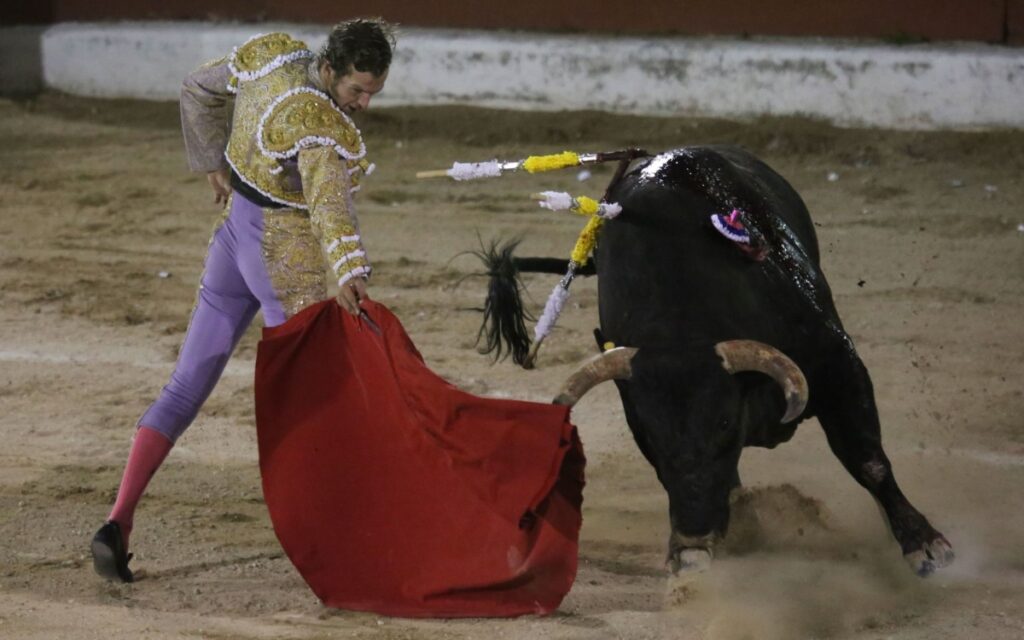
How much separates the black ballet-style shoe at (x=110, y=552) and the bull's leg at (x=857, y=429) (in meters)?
1.53

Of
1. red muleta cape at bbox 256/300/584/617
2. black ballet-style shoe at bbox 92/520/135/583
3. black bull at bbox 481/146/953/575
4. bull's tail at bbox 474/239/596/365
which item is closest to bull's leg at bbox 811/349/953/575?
black bull at bbox 481/146/953/575

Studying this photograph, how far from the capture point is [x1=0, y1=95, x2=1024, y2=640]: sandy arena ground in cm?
331

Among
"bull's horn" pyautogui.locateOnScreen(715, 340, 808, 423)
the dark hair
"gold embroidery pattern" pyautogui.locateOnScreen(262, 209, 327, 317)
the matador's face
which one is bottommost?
"bull's horn" pyautogui.locateOnScreen(715, 340, 808, 423)

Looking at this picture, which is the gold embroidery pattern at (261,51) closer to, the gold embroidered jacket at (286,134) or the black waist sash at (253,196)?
the gold embroidered jacket at (286,134)

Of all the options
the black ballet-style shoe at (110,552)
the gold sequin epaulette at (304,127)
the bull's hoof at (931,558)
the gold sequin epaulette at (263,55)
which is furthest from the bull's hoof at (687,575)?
the gold sequin epaulette at (263,55)

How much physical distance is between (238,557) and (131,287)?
98.6 inches

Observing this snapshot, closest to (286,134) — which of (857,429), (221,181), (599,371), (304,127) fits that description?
(304,127)

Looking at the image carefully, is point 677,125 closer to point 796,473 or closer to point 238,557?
point 796,473

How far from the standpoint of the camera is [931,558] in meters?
3.47

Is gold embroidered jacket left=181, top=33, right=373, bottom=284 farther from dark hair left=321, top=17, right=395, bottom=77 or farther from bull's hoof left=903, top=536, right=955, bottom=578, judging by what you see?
bull's hoof left=903, top=536, right=955, bottom=578

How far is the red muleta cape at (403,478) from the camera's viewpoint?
320 centimetres

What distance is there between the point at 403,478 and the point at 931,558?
112 centimetres

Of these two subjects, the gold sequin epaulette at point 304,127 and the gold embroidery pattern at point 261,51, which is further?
the gold embroidery pattern at point 261,51

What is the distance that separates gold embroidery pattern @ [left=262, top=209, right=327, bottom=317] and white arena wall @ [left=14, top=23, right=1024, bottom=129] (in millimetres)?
4459
